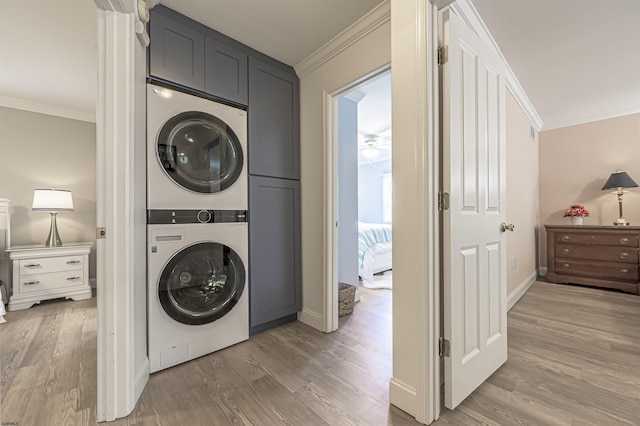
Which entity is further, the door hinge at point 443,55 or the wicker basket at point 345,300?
the wicker basket at point 345,300

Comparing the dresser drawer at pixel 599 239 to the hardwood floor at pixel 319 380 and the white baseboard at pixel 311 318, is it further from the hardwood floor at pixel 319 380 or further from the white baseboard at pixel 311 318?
the white baseboard at pixel 311 318

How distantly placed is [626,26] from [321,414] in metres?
3.45

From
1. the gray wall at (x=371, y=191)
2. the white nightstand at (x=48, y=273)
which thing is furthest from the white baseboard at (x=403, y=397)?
the gray wall at (x=371, y=191)

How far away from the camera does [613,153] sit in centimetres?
369

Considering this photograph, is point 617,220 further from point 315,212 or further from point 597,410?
point 315,212

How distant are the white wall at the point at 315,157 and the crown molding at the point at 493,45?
26.7 inches

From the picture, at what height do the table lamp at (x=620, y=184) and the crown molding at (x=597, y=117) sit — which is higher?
the crown molding at (x=597, y=117)

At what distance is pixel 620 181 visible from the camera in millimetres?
3418

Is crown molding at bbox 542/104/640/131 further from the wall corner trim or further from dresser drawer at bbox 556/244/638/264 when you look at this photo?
the wall corner trim

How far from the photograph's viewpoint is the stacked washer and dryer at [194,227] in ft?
5.39

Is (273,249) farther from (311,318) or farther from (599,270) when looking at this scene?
(599,270)

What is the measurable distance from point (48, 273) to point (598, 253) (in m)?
6.64

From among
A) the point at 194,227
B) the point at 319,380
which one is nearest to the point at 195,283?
the point at 194,227

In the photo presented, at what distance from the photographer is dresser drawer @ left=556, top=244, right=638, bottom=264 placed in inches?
125
